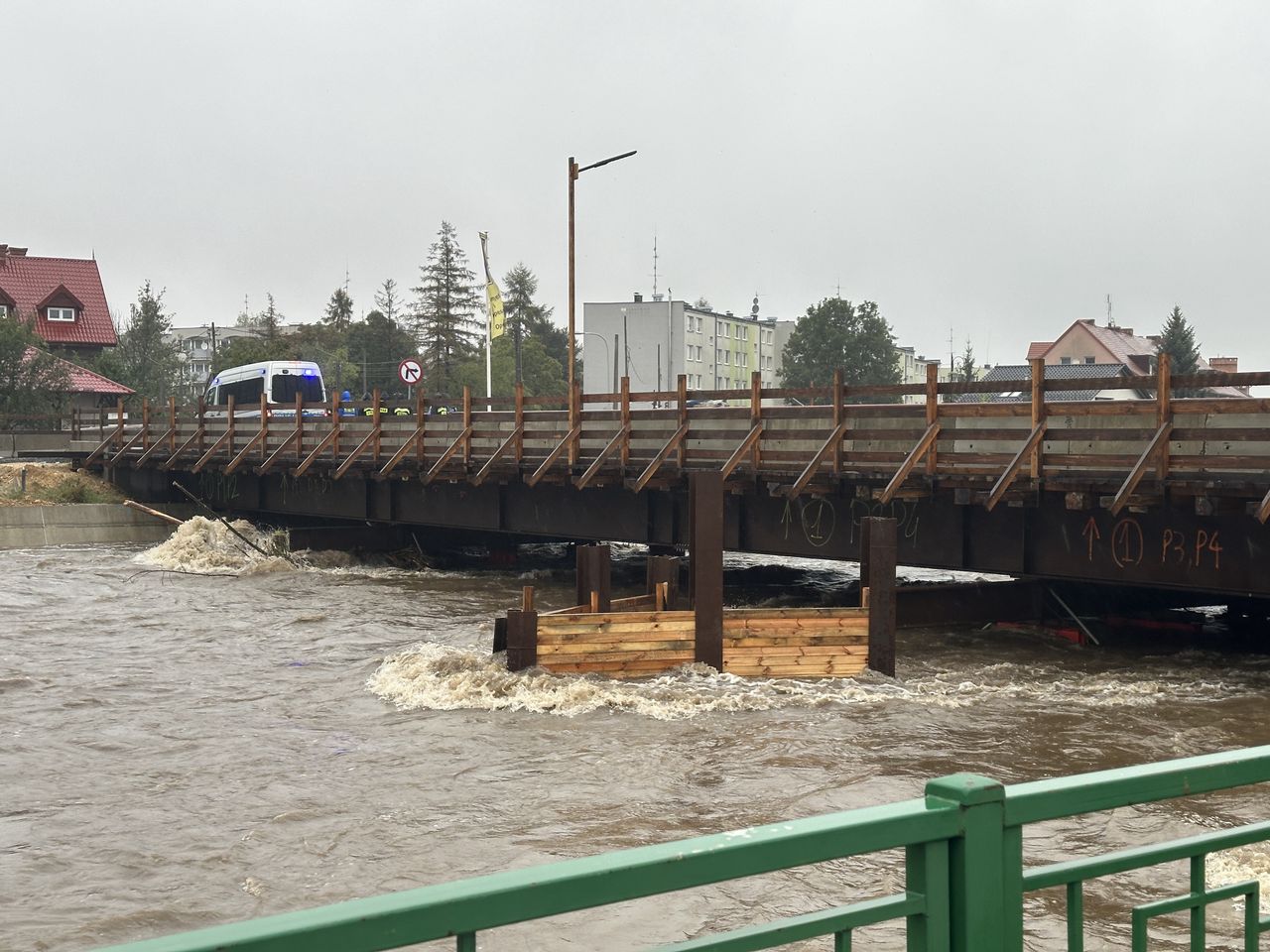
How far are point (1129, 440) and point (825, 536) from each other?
5.59m

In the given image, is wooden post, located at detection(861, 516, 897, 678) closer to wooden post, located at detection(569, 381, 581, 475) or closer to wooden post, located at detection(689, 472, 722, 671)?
wooden post, located at detection(689, 472, 722, 671)

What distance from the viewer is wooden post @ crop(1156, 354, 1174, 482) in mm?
15578

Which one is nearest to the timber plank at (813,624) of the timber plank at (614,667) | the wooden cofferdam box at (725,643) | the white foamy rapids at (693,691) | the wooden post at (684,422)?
the wooden cofferdam box at (725,643)

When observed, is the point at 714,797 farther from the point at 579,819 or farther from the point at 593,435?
the point at 593,435

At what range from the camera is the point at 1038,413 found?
56.1 feet

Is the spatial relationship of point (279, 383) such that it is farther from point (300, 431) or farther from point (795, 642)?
point (795, 642)

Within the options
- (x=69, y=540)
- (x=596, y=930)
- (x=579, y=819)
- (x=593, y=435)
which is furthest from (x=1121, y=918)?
(x=69, y=540)

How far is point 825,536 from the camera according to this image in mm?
20828

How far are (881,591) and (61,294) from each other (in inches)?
2593

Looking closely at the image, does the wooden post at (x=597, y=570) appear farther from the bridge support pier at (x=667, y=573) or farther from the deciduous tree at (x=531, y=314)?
the deciduous tree at (x=531, y=314)

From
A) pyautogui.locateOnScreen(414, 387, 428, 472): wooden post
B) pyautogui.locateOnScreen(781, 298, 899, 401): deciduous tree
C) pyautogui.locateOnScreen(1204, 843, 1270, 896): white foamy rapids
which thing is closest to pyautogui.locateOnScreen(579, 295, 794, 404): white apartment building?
pyautogui.locateOnScreen(781, 298, 899, 401): deciduous tree

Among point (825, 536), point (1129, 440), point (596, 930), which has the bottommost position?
point (596, 930)

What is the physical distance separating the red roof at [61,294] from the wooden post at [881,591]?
6308cm

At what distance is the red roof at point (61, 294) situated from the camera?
70.7 meters
